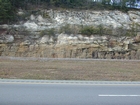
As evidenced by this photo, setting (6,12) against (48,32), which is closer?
(48,32)

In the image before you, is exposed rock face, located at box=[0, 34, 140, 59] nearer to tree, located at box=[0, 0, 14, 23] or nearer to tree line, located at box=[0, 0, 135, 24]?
tree, located at box=[0, 0, 14, 23]

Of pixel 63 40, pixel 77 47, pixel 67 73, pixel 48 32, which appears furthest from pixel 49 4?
pixel 67 73

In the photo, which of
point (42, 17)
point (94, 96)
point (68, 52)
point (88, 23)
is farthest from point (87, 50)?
point (94, 96)

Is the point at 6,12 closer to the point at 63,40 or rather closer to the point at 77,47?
the point at 63,40

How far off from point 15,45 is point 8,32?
10.1ft

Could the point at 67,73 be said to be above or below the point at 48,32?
below

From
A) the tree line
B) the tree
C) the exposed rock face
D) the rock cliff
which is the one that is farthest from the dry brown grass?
the tree line

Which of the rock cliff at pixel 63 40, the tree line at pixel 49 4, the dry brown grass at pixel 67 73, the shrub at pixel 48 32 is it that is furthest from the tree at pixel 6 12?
the dry brown grass at pixel 67 73

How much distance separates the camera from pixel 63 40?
32.3m

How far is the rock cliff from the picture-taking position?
3078 centimetres

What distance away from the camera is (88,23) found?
36.3m

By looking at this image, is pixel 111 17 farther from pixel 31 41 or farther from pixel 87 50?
pixel 31 41

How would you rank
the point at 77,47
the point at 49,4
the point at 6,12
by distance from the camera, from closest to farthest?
the point at 77,47 → the point at 6,12 → the point at 49,4

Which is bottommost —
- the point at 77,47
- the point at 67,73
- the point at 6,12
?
the point at 77,47
